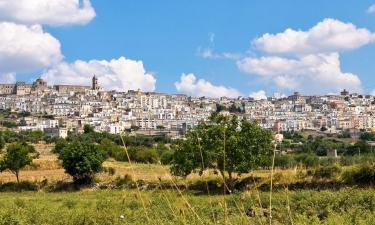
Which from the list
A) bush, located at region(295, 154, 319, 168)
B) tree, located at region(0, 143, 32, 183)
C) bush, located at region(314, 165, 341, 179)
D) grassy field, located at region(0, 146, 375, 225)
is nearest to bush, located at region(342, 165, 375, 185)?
bush, located at region(314, 165, 341, 179)

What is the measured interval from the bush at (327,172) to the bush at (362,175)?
55.8 inches

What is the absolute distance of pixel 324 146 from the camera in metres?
68.2

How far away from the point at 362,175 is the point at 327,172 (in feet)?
8.68

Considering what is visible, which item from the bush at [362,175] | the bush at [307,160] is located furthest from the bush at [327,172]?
the bush at [307,160]

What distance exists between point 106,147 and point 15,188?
982 inches

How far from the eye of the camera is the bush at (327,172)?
30.4 meters

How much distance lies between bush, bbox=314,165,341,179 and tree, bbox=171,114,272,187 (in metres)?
3.72

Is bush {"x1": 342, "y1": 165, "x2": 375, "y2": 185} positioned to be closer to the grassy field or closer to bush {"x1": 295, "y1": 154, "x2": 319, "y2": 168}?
the grassy field

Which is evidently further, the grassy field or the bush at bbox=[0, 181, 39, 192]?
the bush at bbox=[0, 181, 39, 192]

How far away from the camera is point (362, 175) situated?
28094 mm

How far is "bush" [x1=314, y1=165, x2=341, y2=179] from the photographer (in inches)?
1197

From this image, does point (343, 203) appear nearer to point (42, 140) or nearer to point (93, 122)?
point (42, 140)

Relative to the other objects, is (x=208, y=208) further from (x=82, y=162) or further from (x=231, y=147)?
(x=82, y=162)

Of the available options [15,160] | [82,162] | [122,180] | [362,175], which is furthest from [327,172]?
[15,160]
